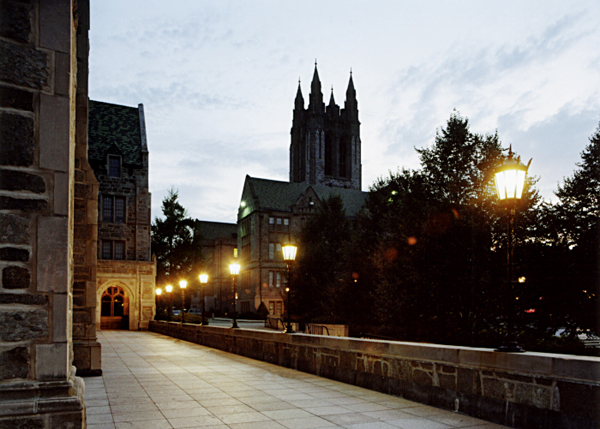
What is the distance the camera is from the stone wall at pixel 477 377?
6.05m

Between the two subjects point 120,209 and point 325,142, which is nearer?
point 120,209

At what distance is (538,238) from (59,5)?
2520 centimetres

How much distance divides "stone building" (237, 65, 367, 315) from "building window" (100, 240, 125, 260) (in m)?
21.4

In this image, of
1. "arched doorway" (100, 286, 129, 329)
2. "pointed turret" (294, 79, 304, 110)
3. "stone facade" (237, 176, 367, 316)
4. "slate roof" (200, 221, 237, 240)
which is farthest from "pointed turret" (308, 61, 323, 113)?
"arched doorway" (100, 286, 129, 329)

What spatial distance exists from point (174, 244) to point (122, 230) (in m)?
19.9

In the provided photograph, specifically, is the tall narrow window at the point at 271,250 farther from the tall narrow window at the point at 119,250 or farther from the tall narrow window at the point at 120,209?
the tall narrow window at the point at 120,209

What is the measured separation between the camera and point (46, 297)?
15.4ft

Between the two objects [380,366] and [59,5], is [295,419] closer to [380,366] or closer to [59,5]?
[380,366]

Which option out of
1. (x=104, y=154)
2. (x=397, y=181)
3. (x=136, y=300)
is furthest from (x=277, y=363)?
(x=104, y=154)

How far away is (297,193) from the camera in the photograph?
243 ft

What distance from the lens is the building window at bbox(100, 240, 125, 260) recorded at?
38.3 m

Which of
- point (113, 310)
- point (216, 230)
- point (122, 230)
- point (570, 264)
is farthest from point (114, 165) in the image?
point (216, 230)

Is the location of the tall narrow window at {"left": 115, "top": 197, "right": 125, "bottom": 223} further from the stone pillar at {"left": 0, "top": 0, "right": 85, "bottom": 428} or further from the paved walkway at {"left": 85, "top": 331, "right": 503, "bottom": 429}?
the stone pillar at {"left": 0, "top": 0, "right": 85, "bottom": 428}

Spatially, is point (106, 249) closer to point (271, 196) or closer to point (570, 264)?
point (570, 264)
